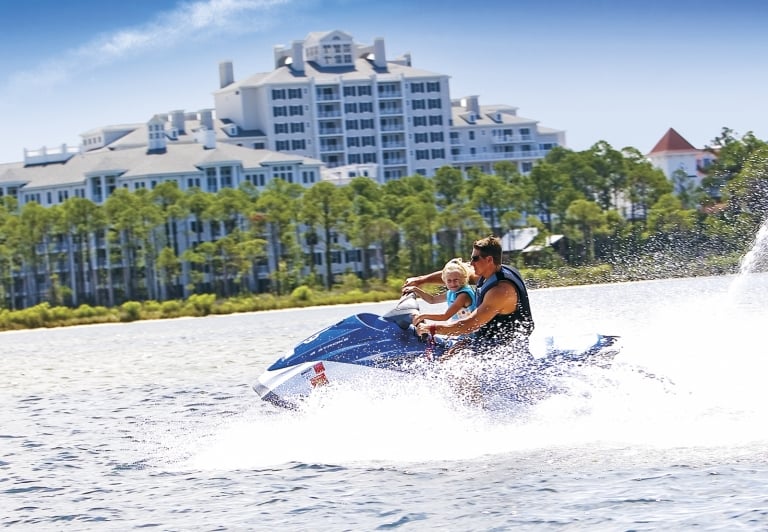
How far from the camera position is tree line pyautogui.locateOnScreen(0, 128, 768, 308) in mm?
73875

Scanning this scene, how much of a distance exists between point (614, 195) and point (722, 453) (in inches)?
2852

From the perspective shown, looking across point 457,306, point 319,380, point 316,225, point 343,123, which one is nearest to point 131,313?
point 316,225

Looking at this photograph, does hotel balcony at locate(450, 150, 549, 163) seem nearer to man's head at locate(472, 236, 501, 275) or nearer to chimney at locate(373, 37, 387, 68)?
chimney at locate(373, 37, 387, 68)

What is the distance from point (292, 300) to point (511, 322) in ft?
171

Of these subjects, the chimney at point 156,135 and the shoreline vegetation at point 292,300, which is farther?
the chimney at point 156,135

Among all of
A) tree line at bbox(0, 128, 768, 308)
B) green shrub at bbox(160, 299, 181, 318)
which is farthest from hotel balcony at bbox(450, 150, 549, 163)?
green shrub at bbox(160, 299, 181, 318)

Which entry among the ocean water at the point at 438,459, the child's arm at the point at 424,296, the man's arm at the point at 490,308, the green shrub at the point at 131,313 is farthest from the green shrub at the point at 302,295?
the man's arm at the point at 490,308

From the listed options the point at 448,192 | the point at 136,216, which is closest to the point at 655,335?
the point at 136,216

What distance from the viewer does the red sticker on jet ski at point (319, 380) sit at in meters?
12.2

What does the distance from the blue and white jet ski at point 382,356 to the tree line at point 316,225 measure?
181 feet

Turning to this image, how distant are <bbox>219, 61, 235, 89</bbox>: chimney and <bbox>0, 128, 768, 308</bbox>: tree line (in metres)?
49.8

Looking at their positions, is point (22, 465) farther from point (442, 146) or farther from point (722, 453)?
point (442, 146)

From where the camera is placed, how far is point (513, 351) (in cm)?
1179

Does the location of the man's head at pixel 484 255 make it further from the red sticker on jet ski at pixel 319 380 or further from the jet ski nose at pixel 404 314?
the red sticker on jet ski at pixel 319 380
